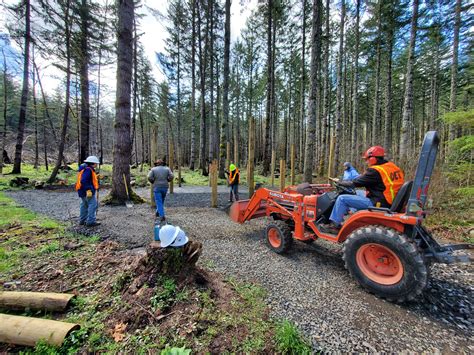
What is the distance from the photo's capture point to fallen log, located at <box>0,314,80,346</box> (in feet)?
6.26

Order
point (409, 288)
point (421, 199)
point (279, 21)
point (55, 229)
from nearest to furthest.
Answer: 1. point (409, 288)
2. point (421, 199)
3. point (55, 229)
4. point (279, 21)

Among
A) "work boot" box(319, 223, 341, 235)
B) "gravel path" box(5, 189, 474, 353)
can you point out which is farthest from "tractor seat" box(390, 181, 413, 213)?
"gravel path" box(5, 189, 474, 353)

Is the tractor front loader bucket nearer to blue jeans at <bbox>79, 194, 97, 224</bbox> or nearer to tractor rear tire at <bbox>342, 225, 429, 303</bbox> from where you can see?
tractor rear tire at <bbox>342, 225, 429, 303</bbox>

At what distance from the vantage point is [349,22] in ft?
53.4

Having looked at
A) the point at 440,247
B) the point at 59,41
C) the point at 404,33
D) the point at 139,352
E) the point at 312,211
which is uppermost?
the point at 404,33

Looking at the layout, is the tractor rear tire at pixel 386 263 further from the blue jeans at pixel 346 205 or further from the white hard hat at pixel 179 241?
the white hard hat at pixel 179 241

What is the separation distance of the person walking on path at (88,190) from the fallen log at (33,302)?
3.05 metres

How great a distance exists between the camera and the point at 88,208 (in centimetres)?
540

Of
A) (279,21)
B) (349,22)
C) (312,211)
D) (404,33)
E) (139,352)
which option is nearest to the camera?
(139,352)

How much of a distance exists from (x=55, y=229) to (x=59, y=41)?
11.7 metres

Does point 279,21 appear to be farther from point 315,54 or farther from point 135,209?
point 135,209

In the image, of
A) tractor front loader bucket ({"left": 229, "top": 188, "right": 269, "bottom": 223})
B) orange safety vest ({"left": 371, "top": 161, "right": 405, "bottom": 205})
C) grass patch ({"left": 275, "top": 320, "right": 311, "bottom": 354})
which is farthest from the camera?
tractor front loader bucket ({"left": 229, "top": 188, "right": 269, "bottom": 223})

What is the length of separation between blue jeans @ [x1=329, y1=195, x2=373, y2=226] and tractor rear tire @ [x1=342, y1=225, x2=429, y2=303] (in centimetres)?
52

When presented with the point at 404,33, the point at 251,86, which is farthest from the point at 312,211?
the point at 251,86
